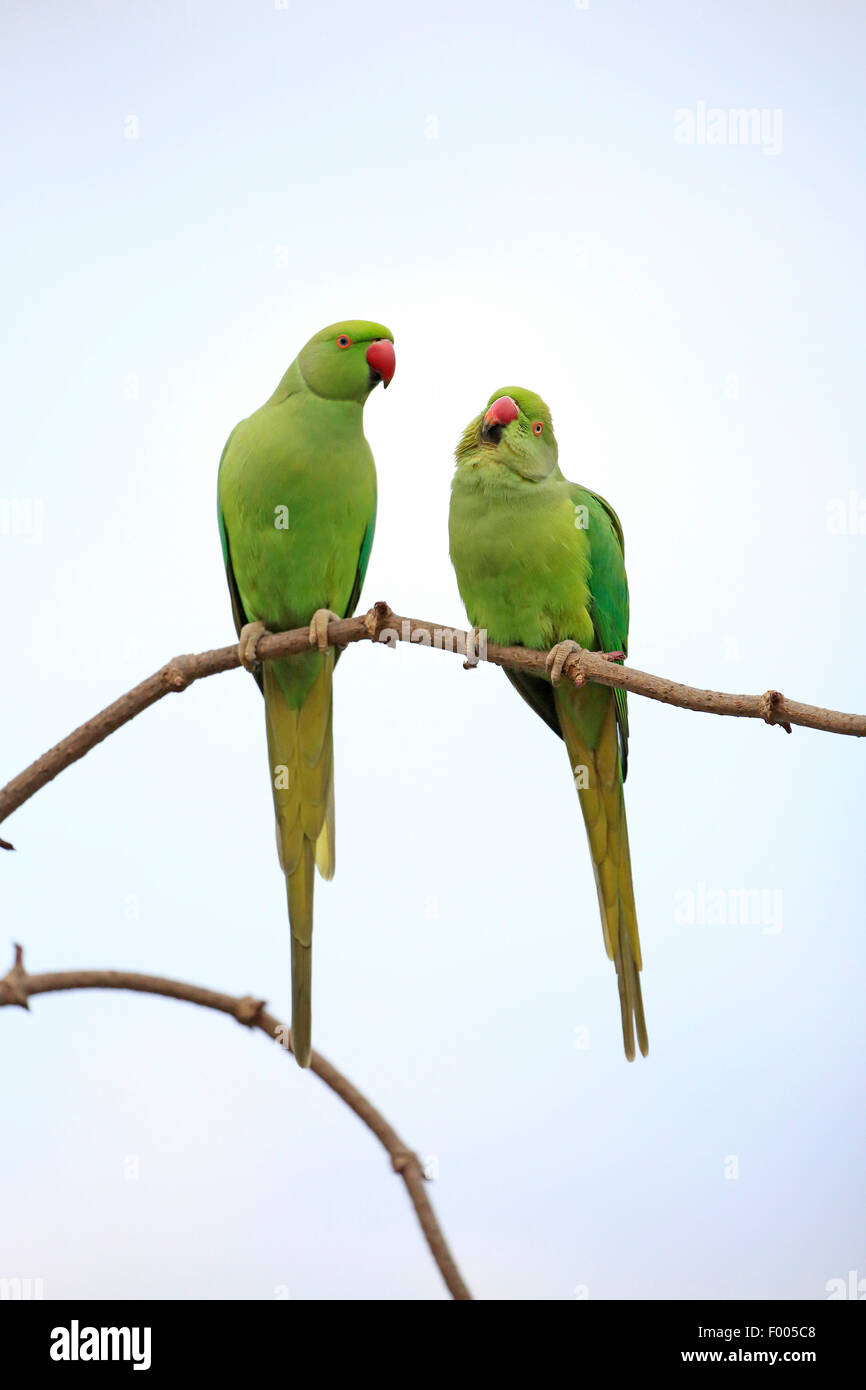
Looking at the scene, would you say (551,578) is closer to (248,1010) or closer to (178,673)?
(178,673)

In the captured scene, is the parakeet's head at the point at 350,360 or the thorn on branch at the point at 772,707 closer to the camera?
the thorn on branch at the point at 772,707

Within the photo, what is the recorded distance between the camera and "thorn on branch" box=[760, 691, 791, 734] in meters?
1.83

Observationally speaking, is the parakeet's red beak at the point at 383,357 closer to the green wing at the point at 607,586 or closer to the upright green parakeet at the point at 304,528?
the upright green parakeet at the point at 304,528

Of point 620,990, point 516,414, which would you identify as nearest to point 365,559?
point 516,414

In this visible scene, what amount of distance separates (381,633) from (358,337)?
3.17 feet

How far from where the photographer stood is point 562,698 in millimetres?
2975

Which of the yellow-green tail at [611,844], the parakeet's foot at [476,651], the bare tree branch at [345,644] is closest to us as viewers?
the bare tree branch at [345,644]

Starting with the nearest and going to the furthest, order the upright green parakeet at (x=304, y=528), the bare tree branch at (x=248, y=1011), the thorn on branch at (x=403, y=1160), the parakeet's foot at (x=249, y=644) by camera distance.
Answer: the bare tree branch at (x=248, y=1011) < the thorn on branch at (x=403, y=1160) < the parakeet's foot at (x=249, y=644) < the upright green parakeet at (x=304, y=528)

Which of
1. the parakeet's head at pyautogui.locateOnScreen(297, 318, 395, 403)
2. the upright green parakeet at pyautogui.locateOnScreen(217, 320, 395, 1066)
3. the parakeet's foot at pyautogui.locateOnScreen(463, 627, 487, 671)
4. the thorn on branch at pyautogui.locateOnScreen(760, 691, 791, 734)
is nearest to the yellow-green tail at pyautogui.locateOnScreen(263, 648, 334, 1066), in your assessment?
the upright green parakeet at pyautogui.locateOnScreen(217, 320, 395, 1066)

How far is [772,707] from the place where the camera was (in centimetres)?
184

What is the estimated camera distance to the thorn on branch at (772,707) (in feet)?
6.00

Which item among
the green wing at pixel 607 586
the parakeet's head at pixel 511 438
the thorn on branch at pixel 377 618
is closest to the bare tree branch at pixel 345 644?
the thorn on branch at pixel 377 618

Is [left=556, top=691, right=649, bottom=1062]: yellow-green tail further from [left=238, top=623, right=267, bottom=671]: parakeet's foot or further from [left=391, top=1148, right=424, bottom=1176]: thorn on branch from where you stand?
[left=238, top=623, right=267, bottom=671]: parakeet's foot

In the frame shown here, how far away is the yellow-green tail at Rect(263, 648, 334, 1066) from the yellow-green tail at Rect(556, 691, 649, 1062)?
60 centimetres
